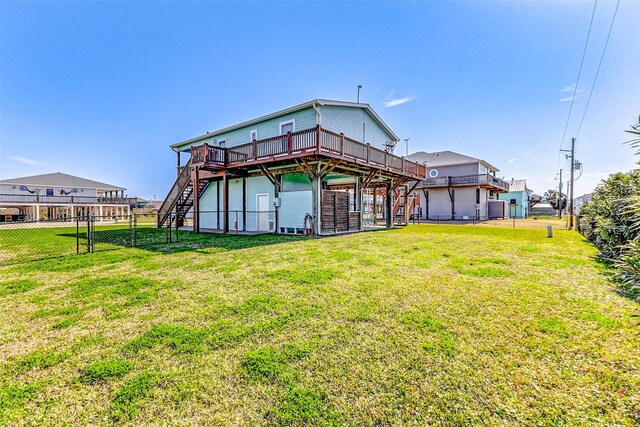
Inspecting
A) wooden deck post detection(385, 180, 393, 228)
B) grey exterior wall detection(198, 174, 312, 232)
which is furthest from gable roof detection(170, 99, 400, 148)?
wooden deck post detection(385, 180, 393, 228)

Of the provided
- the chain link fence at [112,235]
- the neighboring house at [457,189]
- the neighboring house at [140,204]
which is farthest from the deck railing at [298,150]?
the neighboring house at [140,204]

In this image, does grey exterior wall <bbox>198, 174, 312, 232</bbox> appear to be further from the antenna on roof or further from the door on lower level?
the antenna on roof

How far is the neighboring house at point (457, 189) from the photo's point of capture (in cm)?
2827

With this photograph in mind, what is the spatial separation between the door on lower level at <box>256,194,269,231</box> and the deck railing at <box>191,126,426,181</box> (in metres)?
2.74

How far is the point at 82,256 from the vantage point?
7.26 metres

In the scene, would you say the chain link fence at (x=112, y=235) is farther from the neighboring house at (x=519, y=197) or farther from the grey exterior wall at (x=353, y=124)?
the neighboring house at (x=519, y=197)

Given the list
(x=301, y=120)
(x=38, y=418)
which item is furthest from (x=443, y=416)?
(x=301, y=120)

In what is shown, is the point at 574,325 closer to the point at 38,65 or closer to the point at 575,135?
the point at 38,65

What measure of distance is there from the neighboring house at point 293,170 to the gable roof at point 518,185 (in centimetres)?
3415

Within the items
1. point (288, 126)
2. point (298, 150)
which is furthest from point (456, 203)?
point (298, 150)

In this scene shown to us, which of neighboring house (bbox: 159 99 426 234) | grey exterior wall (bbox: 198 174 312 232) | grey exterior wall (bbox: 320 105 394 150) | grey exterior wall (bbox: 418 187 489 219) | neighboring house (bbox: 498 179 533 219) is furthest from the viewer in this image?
neighboring house (bbox: 498 179 533 219)

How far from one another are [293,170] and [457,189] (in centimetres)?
2359

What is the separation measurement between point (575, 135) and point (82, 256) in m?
32.9

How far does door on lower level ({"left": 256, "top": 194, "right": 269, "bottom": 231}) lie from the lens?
15391 millimetres
